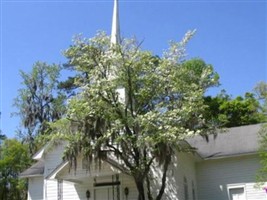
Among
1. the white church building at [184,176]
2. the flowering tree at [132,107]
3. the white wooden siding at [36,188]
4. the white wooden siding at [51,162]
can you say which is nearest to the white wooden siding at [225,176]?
the white church building at [184,176]

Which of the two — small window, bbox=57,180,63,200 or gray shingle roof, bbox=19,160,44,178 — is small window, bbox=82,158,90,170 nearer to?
→ small window, bbox=57,180,63,200

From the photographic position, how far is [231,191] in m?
24.4

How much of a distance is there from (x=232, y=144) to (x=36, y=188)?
12281 mm

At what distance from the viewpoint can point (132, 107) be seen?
20.4 metres

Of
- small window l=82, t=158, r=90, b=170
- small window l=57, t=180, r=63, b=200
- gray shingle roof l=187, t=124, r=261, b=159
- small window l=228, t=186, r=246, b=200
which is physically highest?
gray shingle roof l=187, t=124, r=261, b=159

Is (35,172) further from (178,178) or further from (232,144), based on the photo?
(232,144)

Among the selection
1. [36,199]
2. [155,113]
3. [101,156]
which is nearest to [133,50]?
[155,113]

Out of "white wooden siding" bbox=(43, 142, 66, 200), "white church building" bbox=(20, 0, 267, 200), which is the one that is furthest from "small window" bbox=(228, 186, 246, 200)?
"white wooden siding" bbox=(43, 142, 66, 200)

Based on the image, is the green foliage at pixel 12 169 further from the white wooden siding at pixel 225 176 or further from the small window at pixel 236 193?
the small window at pixel 236 193

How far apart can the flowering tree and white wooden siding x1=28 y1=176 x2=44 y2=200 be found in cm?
636

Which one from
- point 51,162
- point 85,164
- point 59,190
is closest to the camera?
point 85,164

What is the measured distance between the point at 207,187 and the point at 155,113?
8.08 m

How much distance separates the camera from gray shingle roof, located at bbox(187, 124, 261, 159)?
24.5 m

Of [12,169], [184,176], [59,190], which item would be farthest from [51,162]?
[12,169]
